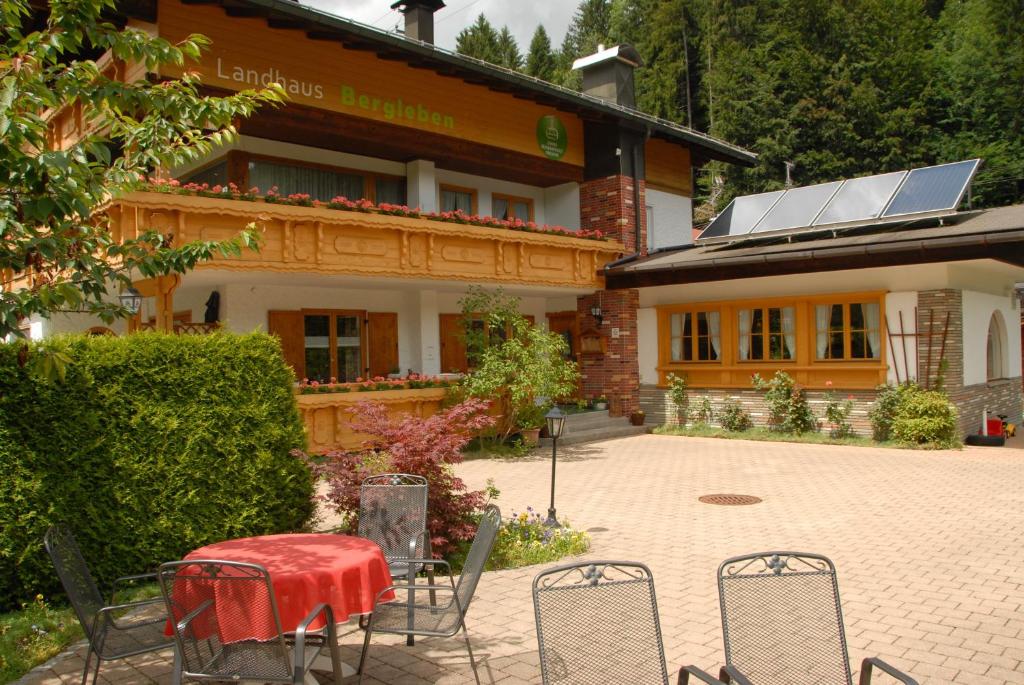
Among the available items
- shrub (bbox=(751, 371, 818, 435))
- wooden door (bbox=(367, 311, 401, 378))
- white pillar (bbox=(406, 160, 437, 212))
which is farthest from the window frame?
shrub (bbox=(751, 371, 818, 435))

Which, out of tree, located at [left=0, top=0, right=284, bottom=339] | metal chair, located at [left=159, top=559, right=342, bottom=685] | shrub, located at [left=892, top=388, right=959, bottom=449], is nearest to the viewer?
metal chair, located at [left=159, top=559, right=342, bottom=685]

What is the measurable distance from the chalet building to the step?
59cm

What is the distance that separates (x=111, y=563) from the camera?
6.39 metres

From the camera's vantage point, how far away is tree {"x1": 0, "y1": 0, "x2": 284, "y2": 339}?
13.1 feet

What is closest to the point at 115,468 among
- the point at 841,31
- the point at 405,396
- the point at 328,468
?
the point at 328,468

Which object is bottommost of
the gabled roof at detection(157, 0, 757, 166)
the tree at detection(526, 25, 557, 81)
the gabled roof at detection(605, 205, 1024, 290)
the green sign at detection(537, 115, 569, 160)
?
the gabled roof at detection(605, 205, 1024, 290)

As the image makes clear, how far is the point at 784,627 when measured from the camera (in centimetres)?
359

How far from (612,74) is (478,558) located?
19876mm

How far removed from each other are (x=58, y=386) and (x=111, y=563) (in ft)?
4.94

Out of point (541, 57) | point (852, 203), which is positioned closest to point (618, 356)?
point (852, 203)

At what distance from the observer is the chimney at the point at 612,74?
866 inches

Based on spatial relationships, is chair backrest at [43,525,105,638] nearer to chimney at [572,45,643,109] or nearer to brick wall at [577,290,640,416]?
brick wall at [577,290,640,416]

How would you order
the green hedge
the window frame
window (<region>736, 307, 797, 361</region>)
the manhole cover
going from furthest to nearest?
the window frame < window (<region>736, 307, 797, 361</region>) < the manhole cover < the green hedge

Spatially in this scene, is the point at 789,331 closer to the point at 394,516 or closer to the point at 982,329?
the point at 982,329
